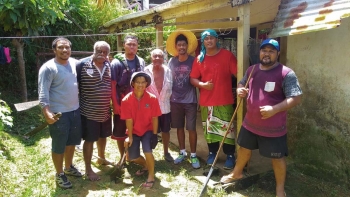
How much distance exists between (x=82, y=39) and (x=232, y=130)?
689cm

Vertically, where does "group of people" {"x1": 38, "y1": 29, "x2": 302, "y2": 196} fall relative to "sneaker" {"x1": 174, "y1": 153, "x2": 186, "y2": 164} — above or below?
Result: above

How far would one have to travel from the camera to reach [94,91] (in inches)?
141

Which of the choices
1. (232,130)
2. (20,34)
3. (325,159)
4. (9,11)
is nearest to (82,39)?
(20,34)

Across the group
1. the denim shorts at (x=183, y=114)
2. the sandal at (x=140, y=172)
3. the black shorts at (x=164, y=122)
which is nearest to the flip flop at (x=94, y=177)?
the sandal at (x=140, y=172)

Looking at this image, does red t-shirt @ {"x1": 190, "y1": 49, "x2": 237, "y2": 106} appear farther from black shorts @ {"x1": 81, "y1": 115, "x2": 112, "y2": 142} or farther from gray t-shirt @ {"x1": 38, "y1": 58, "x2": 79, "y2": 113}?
gray t-shirt @ {"x1": 38, "y1": 58, "x2": 79, "y2": 113}

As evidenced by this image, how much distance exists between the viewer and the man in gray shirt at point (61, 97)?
3215 millimetres

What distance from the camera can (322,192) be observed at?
11.5 feet

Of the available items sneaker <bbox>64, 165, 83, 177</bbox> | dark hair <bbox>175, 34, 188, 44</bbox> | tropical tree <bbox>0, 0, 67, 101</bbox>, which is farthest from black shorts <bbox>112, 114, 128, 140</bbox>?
tropical tree <bbox>0, 0, 67, 101</bbox>

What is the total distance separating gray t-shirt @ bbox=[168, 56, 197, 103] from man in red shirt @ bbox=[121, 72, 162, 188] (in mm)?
566

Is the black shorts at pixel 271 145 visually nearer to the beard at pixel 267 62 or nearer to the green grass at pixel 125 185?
the green grass at pixel 125 185

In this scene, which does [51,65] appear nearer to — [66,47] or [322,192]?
[66,47]

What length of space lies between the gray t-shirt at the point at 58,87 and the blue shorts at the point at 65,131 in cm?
9

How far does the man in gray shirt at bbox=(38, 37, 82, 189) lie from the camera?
3.22 metres

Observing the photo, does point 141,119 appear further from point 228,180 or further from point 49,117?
point 228,180
